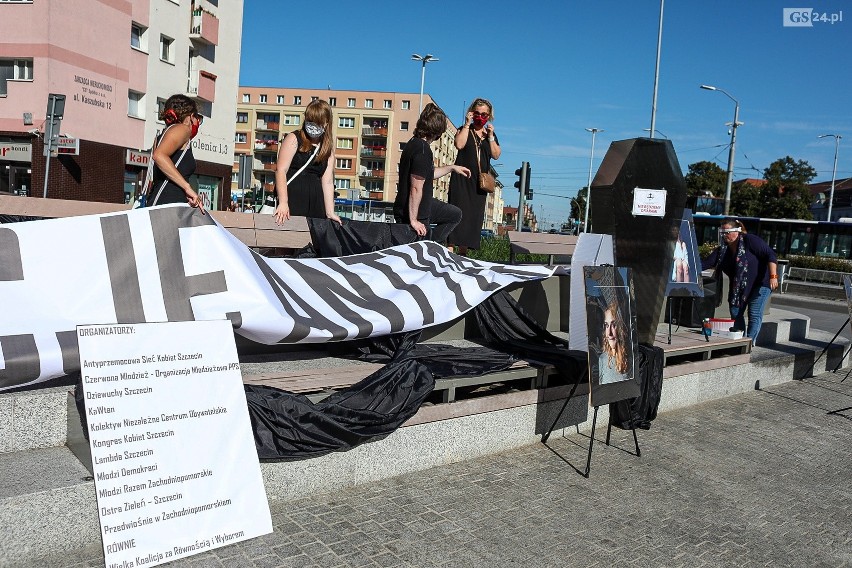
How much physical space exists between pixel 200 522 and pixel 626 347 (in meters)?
3.36

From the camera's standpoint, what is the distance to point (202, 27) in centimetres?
3775

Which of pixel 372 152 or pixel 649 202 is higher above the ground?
pixel 372 152

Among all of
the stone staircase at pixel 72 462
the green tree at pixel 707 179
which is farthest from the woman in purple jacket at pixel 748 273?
the green tree at pixel 707 179

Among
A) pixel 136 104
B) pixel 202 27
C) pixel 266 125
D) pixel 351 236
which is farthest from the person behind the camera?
pixel 266 125

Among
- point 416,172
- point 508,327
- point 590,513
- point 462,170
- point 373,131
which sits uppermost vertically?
point 373,131

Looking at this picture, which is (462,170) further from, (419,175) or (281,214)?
(281,214)

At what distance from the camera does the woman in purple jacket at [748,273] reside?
367 inches

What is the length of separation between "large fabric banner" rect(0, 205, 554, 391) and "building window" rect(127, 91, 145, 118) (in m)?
31.2

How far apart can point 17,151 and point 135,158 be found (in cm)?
500

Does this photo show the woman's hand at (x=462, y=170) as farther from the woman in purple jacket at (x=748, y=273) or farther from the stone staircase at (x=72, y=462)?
the woman in purple jacket at (x=748, y=273)

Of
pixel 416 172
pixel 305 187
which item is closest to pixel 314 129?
pixel 305 187

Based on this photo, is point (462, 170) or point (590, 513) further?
point (462, 170)

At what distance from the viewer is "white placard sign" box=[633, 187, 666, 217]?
686 cm

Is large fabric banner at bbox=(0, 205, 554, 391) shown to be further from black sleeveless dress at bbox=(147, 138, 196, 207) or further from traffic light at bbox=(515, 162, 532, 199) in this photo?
traffic light at bbox=(515, 162, 532, 199)
